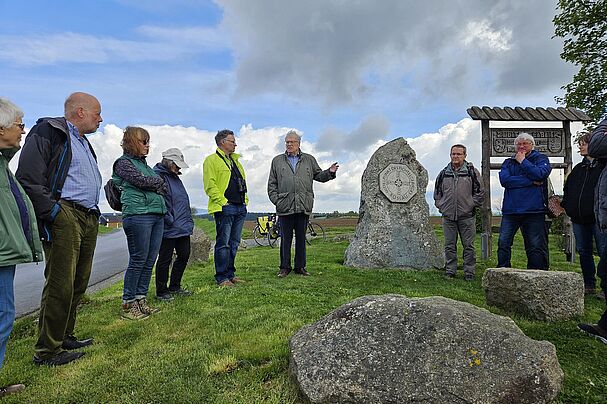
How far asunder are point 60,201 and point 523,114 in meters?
9.40

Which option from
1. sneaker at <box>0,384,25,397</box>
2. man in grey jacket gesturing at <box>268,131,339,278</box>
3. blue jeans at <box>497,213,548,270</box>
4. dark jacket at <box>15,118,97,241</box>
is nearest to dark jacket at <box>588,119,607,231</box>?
blue jeans at <box>497,213,548,270</box>

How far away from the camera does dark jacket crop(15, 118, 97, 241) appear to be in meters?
3.48

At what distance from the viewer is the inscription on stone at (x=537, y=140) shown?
9.77 metres

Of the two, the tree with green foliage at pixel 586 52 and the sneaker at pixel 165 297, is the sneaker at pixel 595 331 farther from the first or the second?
the tree with green foliage at pixel 586 52

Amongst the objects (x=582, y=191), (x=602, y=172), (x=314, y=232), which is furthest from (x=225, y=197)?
(x=314, y=232)

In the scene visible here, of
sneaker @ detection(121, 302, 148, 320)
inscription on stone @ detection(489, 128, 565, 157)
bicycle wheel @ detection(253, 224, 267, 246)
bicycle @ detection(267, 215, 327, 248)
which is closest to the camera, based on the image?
sneaker @ detection(121, 302, 148, 320)

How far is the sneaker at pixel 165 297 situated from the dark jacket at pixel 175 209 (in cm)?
84

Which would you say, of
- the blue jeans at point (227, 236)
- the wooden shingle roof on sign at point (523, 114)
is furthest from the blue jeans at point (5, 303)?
the wooden shingle roof on sign at point (523, 114)

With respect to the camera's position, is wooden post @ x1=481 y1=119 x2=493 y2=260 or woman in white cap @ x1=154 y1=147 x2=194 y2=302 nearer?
woman in white cap @ x1=154 y1=147 x2=194 y2=302

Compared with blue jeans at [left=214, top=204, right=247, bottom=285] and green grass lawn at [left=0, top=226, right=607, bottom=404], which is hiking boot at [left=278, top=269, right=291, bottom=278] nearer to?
green grass lawn at [left=0, top=226, right=607, bottom=404]

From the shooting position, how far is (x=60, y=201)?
3773 millimetres

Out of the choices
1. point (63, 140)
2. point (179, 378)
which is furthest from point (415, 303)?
point (63, 140)

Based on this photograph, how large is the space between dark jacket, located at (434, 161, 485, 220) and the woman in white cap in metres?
4.21

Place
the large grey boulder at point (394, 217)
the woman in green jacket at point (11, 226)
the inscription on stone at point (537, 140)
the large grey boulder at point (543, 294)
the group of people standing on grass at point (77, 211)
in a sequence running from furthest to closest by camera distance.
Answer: the inscription on stone at point (537, 140) → the large grey boulder at point (394, 217) → the large grey boulder at point (543, 294) → the group of people standing on grass at point (77, 211) → the woman in green jacket at point (11, 226)
